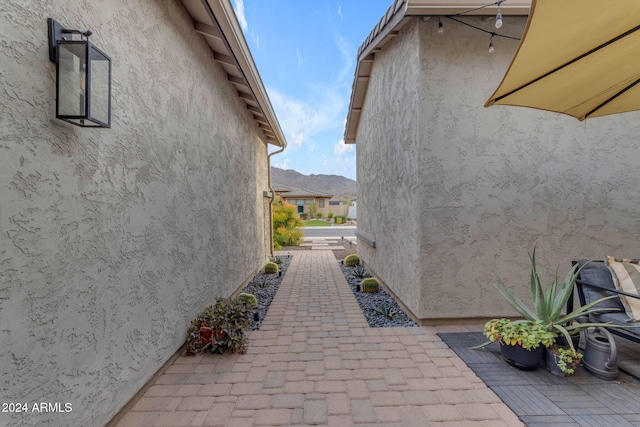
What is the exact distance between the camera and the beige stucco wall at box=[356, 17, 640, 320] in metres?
4.64

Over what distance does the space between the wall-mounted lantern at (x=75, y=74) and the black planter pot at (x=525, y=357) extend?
17.2ft

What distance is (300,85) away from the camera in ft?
159

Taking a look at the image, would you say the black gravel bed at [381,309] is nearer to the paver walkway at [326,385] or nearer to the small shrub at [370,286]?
the small shrub at [370,286]

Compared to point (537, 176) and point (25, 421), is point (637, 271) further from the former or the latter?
point (25, 421)

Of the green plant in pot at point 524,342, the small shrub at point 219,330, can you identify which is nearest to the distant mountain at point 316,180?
the small shrub at point 219,330

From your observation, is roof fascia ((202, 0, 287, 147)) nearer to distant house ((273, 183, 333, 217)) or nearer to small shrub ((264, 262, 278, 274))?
small shrub ((264, 262, 278, 274))

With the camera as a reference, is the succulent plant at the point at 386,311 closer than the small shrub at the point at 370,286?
Yes

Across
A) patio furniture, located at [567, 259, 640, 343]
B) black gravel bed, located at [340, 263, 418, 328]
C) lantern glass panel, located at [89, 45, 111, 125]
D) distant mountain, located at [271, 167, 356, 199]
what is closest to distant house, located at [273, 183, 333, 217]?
black gravel bed, located at [340, 263, 418, 328]

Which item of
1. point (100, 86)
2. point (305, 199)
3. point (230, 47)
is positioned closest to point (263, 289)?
point (230, 47)

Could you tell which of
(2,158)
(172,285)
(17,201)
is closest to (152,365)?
(172,285)

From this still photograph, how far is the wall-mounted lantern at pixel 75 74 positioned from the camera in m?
2.06

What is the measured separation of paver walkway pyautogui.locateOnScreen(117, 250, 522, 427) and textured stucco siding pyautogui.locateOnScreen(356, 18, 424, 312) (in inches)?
53.2

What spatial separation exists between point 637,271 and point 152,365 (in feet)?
21.6

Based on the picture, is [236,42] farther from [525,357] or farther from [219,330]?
[525,357]
